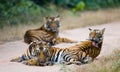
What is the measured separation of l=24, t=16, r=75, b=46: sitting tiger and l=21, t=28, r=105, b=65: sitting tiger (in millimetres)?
3003

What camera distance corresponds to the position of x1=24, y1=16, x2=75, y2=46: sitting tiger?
15828 millimetres

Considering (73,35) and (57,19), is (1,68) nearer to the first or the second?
(57,19)

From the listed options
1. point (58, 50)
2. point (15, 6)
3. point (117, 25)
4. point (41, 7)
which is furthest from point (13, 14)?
point (58, 50)

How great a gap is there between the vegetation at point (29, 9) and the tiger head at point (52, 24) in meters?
3.17

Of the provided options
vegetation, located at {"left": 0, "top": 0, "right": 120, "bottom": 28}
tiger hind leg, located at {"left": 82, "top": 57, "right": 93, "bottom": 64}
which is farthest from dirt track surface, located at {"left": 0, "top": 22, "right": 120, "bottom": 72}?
vegetation, located at {"left": 0, "top": 0, "right": 120, "bottom": 28}

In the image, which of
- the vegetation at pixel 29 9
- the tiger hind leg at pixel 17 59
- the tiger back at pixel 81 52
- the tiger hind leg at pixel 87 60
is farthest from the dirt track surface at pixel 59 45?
the vegetation at pixel 29 9

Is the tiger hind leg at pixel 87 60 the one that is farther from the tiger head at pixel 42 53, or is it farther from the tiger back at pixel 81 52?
the tiger head at pixel 42 53

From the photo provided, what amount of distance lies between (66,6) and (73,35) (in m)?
6.48

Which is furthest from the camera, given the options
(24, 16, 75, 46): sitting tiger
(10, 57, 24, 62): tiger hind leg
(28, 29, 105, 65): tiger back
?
(24, 16, 75, 46): sitting tiger

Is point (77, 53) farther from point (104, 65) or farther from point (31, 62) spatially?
point (31, 62)

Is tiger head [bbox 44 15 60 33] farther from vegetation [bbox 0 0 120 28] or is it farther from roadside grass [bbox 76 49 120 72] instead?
roadside grass [bbox 76 49 120 72]

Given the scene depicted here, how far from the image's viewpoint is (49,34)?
634 inches

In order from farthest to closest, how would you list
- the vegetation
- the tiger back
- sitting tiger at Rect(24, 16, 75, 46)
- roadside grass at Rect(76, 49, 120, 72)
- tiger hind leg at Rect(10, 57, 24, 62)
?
1. the vegetation
2. sitting tiger at Rect(24, 16, 75, 46)
3. tiger hind leg at Rect(10, 57, 24, 62)
4. the tiger back
5. roadside grass at Rect(76, 49, 120, 72)

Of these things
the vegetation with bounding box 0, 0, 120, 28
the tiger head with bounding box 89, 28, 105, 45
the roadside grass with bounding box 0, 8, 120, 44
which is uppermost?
the tiger head with bounding box 89, 28, 105, 45
